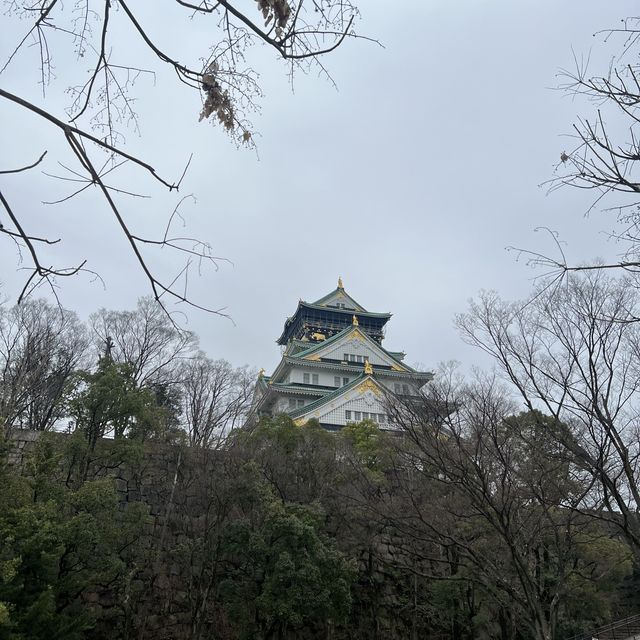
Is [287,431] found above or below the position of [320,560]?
above

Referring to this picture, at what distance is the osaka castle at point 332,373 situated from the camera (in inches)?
987

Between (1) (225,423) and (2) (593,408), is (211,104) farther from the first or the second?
(1) (225,423)

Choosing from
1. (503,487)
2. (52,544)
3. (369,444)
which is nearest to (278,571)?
(52,544)

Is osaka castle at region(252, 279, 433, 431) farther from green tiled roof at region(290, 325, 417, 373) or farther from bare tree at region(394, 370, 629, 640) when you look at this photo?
bare tree at region(394, 370, 629, 640)

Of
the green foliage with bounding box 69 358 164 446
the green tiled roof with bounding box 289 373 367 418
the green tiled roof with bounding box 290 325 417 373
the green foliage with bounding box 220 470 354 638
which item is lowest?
the green foliage with bounding box 220 470 354 638

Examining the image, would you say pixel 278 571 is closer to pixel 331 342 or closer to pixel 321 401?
pixel 321 401

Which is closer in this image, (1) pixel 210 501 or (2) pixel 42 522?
(2) pixel 42 522

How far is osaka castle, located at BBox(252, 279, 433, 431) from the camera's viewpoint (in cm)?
2508

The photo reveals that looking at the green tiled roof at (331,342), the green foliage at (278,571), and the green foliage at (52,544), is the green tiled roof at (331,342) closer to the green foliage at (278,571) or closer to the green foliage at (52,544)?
the green foliage at (278,571)

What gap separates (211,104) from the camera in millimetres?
2506

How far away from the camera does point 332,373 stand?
29.5 metres

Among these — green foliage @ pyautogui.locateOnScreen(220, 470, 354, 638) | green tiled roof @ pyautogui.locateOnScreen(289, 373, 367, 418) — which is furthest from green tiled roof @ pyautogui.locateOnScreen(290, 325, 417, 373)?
green foliage @ pyautogui.locateOnScreen(220, 470, 354, 638)

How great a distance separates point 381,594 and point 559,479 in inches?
349

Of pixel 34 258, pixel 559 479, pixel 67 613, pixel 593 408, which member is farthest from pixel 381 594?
pixel 34 258
